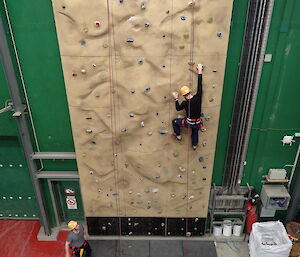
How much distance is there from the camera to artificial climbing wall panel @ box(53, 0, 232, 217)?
464 centimetres

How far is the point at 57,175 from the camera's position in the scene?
6211 mm

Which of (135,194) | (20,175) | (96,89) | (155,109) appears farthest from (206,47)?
(20,175)

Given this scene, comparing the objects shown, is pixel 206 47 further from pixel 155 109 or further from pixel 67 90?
pixel 67 90

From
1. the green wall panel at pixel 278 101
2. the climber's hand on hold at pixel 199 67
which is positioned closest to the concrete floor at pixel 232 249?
the green wall panel at pixel 278 101

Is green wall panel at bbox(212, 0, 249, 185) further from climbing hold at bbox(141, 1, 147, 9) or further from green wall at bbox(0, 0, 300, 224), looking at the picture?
climbing hold at bbox(141, 1, 147, 9)

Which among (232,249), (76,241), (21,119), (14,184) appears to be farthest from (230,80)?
(14,184)

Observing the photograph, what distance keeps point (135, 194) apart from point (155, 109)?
1.86 meters

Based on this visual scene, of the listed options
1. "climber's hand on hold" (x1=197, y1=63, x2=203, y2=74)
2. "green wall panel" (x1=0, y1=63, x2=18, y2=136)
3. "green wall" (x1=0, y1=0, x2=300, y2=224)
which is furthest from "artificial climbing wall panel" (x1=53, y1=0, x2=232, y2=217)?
"green wall panel" (x1=0, y1=63, x2=18, y2=136)

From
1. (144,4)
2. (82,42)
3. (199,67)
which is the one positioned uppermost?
(144,4)

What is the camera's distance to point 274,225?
6.34 m

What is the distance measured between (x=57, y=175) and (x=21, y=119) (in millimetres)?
1313

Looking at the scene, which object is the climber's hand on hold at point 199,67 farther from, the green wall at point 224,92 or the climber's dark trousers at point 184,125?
the climber's dark trousers at point 184,125

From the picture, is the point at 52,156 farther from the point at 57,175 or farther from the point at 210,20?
the point at 210,20

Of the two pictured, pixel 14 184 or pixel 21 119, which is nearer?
pixel 21 119
